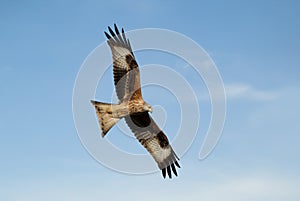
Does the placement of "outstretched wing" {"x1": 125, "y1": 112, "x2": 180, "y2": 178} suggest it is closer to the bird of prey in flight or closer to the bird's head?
the bird of prey in flight

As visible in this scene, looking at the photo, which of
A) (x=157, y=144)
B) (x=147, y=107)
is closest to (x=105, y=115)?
(x=147, y=107)

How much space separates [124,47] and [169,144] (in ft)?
11.8

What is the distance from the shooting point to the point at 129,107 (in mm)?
13617

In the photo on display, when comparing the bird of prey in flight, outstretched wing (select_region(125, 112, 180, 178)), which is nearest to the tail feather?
the bird of prey in flight

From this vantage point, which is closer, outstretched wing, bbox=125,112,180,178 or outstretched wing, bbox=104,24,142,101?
outstretched wing, bbox=104,24,142,101

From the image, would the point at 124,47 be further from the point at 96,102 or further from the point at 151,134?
the point at 151,134

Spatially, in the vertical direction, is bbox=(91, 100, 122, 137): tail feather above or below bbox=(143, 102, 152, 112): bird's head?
below

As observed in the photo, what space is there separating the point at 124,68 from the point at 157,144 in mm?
2985

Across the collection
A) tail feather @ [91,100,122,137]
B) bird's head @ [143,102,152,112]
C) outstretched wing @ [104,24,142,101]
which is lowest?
tail feather @ [91,100,122,137]

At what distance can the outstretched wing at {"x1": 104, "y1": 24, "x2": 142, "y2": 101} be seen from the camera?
44.8 feet

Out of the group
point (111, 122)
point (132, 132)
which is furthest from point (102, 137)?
point (132, 132)

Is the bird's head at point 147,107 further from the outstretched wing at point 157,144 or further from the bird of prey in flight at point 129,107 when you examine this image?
the outstretched wing at point 157,144

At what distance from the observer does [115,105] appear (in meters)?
13.5

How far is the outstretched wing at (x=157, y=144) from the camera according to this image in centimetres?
1479
